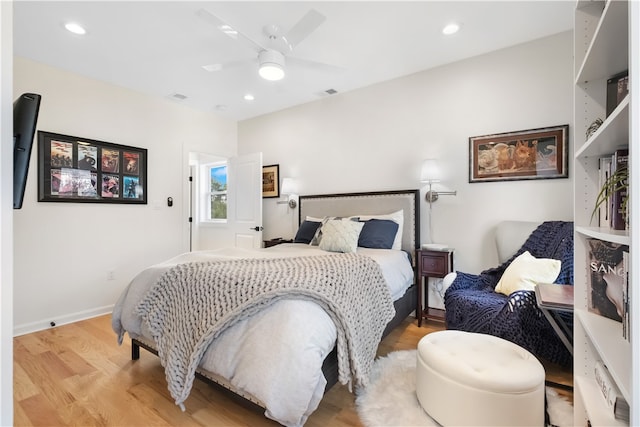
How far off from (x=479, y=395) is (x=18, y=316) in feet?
12.8

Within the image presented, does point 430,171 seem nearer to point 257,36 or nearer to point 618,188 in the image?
point 618,188

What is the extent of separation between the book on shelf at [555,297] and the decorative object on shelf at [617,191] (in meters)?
0.47

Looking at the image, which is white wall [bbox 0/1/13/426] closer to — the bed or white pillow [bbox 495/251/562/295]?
the bed

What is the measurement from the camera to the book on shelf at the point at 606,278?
3.62 ft

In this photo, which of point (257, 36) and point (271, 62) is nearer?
point (271, 62)

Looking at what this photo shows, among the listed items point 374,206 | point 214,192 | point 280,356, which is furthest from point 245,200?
point 280,356

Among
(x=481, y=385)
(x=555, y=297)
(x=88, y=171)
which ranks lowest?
(x=481, y=385)

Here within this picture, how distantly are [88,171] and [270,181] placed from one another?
2205 mm

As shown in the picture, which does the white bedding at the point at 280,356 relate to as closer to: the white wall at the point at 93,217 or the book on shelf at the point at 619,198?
the book on shelf at the point at 619,198

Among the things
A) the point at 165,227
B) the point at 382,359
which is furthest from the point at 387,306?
the point at 165,227

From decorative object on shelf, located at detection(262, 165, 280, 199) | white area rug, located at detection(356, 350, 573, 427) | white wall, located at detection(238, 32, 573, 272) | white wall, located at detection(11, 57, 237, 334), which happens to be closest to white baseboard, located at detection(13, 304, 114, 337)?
white wall, located at detection(11, 57, 237, 334)

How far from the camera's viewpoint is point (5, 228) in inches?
23.0

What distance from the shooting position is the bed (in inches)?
51.8

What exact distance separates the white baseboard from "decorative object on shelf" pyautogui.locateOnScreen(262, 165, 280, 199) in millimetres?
2432
